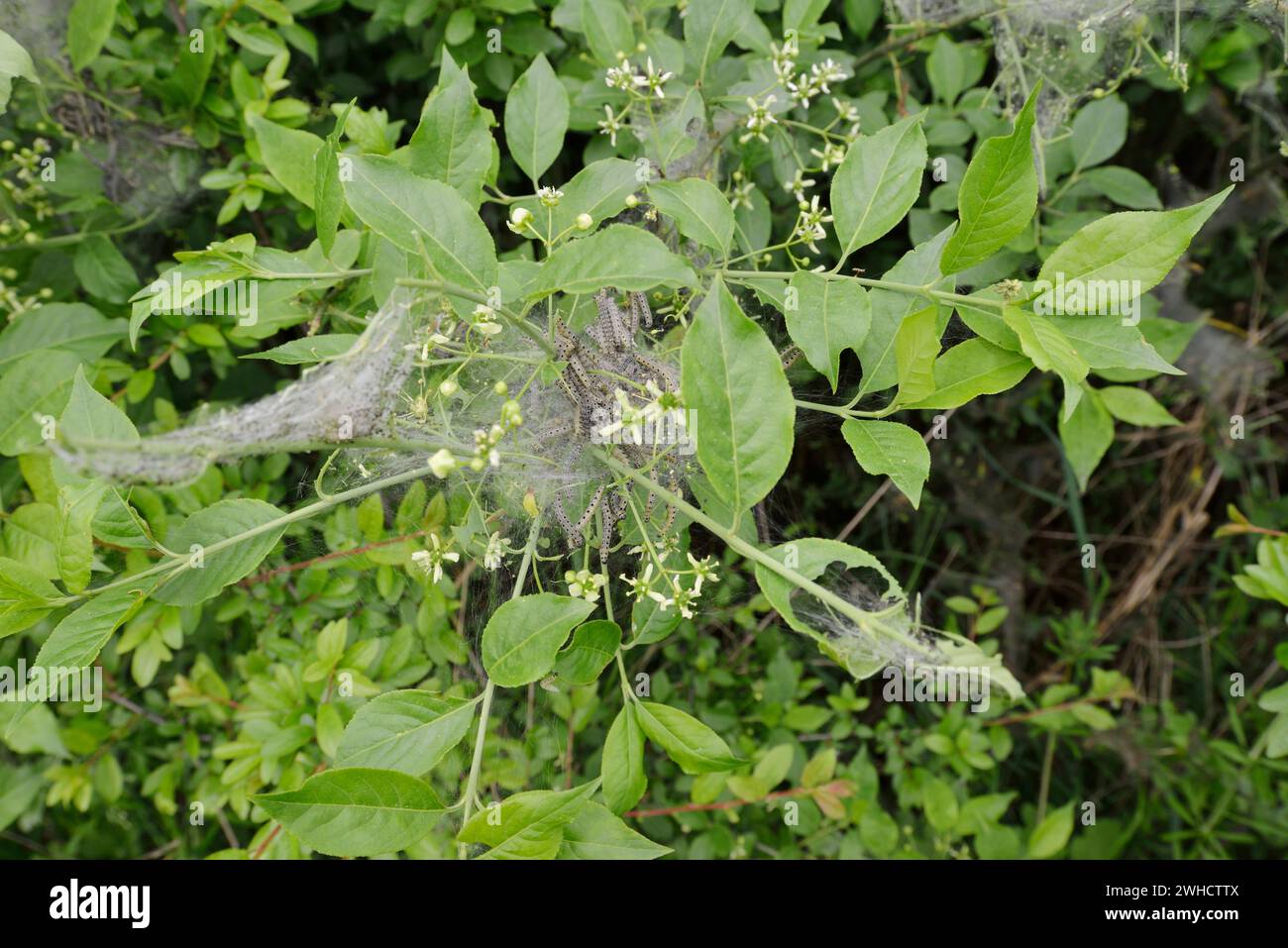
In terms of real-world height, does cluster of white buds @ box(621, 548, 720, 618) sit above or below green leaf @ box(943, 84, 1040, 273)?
below

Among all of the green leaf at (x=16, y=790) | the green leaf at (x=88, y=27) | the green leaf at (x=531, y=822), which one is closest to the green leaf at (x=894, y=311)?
the green leaf at (x=531, y=822)

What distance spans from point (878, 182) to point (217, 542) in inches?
43.5

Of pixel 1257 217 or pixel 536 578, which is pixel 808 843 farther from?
pixel 1257 217

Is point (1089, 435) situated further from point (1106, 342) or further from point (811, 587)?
point (811, 587)

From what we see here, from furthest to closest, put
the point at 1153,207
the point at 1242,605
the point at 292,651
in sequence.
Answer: the point at 1242,605
the point at 1153,207
the point at 292,651

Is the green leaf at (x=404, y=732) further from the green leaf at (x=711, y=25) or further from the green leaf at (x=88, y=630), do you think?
the green leaf at (x=711, y=25)

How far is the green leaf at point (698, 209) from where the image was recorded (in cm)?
125

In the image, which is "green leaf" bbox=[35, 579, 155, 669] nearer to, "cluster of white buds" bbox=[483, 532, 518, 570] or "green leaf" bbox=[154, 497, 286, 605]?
"green leaf" bbox=[154, 497, 286, 605]

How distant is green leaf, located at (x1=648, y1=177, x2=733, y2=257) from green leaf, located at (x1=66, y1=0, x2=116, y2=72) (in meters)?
1.25

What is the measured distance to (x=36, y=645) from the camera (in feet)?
7.06

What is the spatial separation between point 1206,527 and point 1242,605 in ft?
1.04

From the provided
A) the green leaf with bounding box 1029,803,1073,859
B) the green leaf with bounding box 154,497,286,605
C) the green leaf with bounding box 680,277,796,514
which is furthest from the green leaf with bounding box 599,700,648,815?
the green leaf with bounding box 1029,803,1073,859

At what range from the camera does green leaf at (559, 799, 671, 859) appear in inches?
50.4

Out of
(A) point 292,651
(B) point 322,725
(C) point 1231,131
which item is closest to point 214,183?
(A) point 292,651
